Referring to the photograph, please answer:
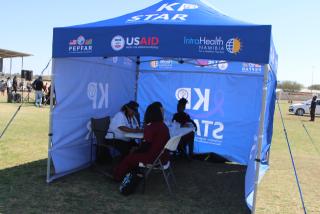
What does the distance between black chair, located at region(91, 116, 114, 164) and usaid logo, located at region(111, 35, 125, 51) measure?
1.87 m

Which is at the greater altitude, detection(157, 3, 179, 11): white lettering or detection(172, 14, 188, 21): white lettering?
detection(157, 3, 179, 11): white lettering

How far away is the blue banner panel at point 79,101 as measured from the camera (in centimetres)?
618

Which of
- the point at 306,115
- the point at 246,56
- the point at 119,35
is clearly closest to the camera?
the point at 246,56

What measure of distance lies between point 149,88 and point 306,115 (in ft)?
74.3

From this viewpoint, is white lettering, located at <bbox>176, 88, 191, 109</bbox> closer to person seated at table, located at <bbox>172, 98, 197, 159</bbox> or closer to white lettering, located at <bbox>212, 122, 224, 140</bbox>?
person seated at table, located at <bbox>172, 98, 197, 159</bbox>

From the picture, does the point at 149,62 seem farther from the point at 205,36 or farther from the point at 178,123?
the point at 205,36

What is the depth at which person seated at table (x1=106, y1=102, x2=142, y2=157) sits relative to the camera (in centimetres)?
666

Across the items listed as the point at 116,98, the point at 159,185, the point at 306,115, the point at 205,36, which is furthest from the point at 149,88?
the point at 306,115

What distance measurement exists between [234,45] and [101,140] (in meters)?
3.20

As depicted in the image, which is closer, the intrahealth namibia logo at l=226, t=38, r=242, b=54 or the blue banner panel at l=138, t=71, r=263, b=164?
the intrahealth namibia logo at l=226, t=38, r=242, b=54

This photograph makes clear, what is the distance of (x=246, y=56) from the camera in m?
4.79

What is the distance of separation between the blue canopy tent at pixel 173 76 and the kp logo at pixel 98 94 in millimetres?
20

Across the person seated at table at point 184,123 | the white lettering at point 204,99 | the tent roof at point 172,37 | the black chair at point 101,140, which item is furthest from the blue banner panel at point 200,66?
the tent roof at point 172,37

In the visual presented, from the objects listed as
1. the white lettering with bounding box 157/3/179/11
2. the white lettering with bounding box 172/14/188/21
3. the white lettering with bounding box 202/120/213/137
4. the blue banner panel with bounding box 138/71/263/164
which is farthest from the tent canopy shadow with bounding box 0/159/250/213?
the white lettering with bounding box 157/3/179/11
